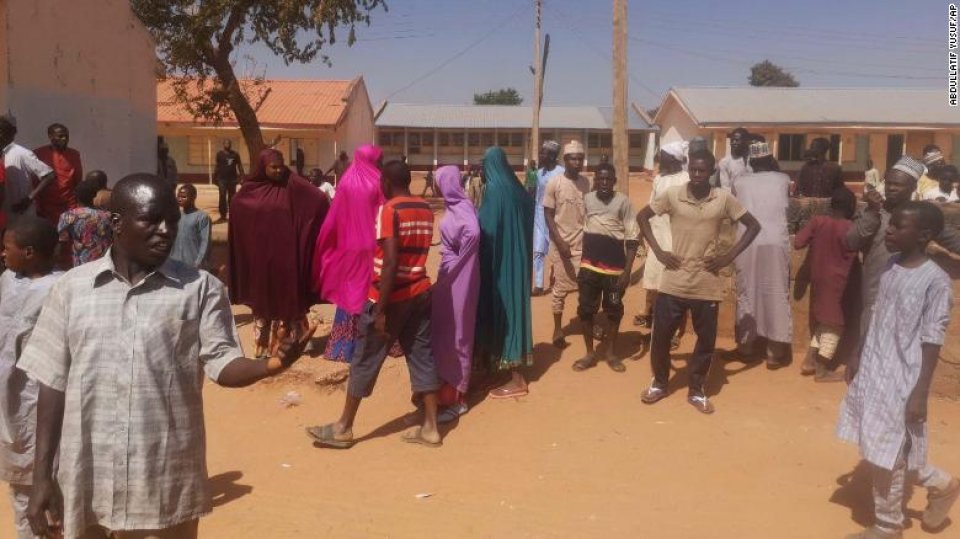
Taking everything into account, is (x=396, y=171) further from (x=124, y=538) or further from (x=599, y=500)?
(x=124, y=538)

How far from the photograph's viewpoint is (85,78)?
13.2m

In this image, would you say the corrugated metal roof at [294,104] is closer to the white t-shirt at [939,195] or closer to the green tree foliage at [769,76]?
the white t-shirt at [939,195]

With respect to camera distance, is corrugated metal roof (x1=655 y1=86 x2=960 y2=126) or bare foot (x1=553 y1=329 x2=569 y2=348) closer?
bare foot (x1=553 y1=329 x2=569 y2=348)

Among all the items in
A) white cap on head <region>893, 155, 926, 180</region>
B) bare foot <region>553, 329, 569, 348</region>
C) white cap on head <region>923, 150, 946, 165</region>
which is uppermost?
white cap on head <region>923, 150, 946, 165</region>

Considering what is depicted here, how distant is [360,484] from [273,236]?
2475 millimetres

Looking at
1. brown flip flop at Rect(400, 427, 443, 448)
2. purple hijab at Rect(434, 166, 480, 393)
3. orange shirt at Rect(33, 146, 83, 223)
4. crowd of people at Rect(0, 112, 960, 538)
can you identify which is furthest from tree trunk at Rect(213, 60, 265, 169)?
brown flip flop at Rect(400, 427, 443, 448)

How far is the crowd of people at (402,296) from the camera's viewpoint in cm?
259

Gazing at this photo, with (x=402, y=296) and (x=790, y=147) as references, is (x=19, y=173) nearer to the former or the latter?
(x=402, y=296)

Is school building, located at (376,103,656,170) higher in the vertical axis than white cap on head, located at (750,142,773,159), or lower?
higher

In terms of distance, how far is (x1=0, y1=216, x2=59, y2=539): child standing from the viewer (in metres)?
3.57

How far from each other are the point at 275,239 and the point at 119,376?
4166 mm

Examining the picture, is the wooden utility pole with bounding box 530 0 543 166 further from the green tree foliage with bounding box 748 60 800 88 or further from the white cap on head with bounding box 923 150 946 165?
the green tree foliage with bounding box 748 60 800 88

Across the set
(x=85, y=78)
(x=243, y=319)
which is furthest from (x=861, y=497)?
(x=85, y=78)

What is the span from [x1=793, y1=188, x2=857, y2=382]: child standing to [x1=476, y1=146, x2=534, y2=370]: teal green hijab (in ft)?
7.43
